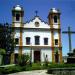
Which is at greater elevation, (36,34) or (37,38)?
(36,34)

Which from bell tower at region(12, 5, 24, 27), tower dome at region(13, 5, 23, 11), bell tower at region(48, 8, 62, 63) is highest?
tower dome at region(13, 5, 23, 11)

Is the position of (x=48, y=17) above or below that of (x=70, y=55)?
above

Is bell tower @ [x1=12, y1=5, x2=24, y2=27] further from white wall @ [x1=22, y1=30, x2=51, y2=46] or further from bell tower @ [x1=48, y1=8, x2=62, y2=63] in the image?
bell tower @ [x1=48, y1=8, x2=62, y2=63]

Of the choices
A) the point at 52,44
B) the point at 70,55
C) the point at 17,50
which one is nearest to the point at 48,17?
the point at 52,44

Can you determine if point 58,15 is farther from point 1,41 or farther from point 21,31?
point 1,41

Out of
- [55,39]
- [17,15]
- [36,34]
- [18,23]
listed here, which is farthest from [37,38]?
[17,15]

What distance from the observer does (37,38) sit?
5150 centimetres

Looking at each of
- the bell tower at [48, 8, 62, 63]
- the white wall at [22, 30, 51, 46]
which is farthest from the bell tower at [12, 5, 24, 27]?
the bell tower at [48, 8, 62, 63]

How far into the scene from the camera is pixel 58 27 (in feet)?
171

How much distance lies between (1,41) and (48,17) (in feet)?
53.2

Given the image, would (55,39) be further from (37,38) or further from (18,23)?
(18,23)

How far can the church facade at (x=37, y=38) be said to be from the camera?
50750 mm

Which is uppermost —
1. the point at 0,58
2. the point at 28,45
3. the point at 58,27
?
the point at 58,27

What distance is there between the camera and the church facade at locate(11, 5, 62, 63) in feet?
167
